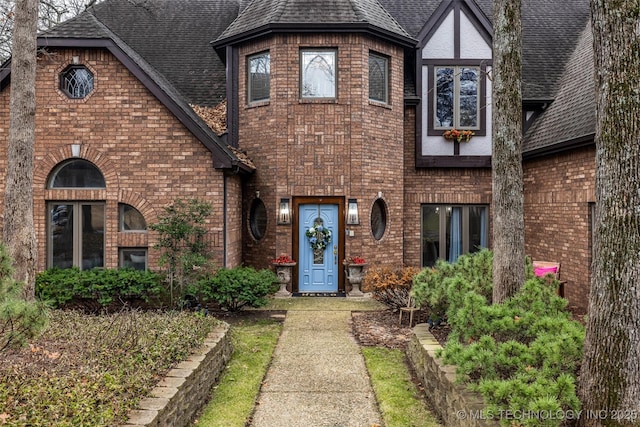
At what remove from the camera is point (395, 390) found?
5.37 metres

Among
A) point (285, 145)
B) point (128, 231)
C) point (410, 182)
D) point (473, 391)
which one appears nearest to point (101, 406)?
point (473, 391)

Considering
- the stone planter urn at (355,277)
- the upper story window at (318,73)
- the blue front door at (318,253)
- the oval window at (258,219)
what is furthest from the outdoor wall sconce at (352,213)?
the upper story window at (318,73)

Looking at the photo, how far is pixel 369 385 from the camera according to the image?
5527 millimetres

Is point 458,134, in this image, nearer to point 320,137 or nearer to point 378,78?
point 378,78

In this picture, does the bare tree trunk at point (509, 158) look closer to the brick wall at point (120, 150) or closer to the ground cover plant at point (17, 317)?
the ground cover plant at point (17, 317)

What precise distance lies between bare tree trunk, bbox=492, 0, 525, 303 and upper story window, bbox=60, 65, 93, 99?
7880 mm

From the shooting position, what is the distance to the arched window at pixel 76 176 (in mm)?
9516

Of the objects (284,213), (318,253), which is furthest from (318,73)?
(318,253)

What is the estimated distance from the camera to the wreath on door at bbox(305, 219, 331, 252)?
428 inches

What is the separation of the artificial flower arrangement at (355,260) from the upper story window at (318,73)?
12.4 ft

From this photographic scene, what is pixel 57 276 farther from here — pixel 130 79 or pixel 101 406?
pixel 101 406

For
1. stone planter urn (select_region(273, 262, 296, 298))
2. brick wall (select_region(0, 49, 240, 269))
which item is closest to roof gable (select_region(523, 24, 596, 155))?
stone planter urn (select_region(273, 262, 296, 298))

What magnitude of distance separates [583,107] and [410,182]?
4288 mm

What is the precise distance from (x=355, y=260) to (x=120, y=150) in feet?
18.1
